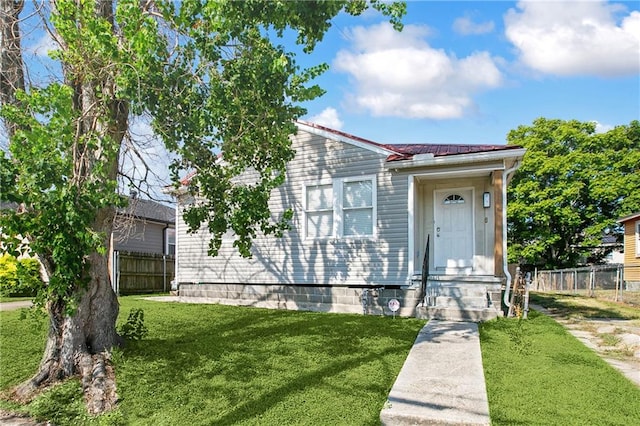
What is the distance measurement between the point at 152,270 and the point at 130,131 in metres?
11.7

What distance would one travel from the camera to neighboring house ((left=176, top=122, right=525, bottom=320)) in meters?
8.90

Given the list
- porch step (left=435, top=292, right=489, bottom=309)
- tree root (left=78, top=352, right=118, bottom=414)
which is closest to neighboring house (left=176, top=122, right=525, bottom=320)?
porch step (left=435, top=292, right=489, bottom=309)

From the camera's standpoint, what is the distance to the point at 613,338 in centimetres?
712

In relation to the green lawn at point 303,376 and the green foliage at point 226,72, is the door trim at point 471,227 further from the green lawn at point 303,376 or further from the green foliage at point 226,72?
the green foliage at point 226,72

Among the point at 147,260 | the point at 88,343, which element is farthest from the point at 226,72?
the point at 147,260

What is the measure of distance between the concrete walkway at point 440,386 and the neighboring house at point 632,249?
54.7 ft

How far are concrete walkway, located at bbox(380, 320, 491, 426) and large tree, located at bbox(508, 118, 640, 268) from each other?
22.3 m

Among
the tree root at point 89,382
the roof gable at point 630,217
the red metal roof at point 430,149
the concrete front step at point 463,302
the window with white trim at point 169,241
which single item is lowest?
the tree root at point 89,382

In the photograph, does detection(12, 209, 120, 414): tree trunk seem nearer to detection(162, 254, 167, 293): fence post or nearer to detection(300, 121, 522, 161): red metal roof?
detection(300, 121, 522, 161): red metal roof

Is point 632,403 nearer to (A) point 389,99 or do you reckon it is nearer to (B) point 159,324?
(B) point 159,324

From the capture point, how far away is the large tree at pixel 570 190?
2502cm

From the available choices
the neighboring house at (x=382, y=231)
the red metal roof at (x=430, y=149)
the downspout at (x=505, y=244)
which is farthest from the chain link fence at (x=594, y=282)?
the red metal roof at (x=430, y=149)

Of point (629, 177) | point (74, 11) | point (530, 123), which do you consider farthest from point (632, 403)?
point (530, 123)

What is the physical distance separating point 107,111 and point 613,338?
812 cm
